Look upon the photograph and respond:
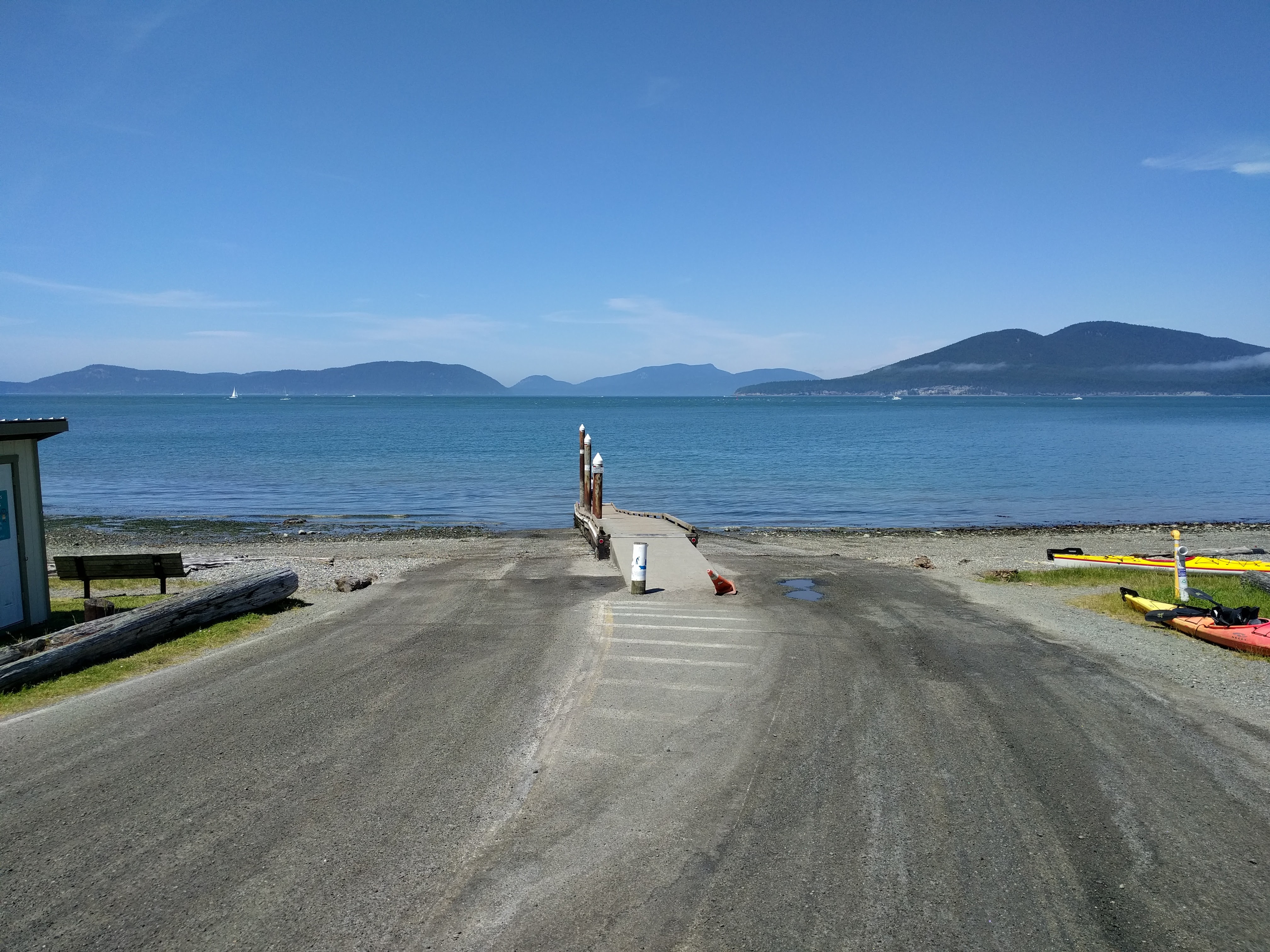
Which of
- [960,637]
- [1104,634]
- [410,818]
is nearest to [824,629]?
[960,637]

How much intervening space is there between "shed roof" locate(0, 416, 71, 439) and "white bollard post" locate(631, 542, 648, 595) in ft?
27.8

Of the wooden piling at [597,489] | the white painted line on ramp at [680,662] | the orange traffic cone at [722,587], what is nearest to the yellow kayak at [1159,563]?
the orange traffic cone at [722,587]

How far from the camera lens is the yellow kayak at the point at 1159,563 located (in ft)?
57.5

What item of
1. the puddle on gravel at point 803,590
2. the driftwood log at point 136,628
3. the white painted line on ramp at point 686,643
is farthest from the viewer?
the puddle on gravel at point 803,590

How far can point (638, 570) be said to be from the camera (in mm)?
15367

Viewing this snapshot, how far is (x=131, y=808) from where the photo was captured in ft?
21.8

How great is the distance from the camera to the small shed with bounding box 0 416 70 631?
11961mm

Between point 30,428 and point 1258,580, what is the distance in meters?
19.3

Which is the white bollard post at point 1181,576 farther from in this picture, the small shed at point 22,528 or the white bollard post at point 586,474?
the small shed at point 22,528

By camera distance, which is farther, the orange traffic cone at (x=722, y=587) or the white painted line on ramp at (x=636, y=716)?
the orange traffic cone at (x=722, y=587)

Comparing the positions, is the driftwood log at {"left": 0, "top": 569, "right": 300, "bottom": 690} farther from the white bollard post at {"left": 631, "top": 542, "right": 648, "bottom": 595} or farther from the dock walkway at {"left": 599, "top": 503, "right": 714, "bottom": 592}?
the dock walkway at {"left": 599, "top": 503, "right": 714, "bottom": 592}

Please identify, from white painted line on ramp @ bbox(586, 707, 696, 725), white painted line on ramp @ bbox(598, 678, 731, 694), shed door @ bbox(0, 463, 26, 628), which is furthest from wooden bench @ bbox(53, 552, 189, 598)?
white painted line on ramp @ bbox(586, 707, 696, 725)

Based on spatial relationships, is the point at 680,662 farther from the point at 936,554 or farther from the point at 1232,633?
the point at 936,554

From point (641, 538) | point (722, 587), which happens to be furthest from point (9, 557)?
point (641, 538)
